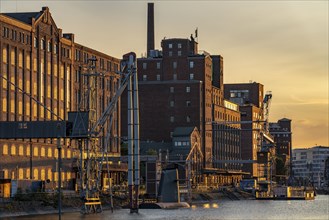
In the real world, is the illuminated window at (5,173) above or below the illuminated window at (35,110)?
below

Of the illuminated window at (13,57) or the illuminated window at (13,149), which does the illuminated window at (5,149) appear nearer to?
the illuminated window at (13,149)

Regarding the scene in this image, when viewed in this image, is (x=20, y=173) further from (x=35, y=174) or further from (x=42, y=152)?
(x=42, y=152)

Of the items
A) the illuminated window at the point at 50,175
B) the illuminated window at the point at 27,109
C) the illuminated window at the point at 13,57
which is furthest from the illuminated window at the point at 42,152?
the illuminated window at the point at 13,57

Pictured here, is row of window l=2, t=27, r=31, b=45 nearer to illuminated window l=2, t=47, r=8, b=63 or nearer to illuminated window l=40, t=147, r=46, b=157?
illuminated window l=2, t=47, r=8, b=63

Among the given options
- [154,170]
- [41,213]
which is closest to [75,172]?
[154,170]

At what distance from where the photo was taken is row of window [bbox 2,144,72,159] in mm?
154125

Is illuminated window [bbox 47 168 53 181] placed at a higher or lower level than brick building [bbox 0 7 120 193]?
lower

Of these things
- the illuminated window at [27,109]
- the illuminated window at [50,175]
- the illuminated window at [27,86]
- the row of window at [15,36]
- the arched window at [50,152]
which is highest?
the row of window at [15,36]

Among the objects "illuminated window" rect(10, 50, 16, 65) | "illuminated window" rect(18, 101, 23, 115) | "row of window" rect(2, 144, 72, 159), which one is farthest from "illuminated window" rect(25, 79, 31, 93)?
"row of window" rect(2, 144, 72, 159)

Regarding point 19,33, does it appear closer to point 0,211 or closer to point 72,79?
point 72,79

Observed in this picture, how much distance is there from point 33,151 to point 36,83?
1447 cm

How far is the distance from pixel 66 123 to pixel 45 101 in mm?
56009

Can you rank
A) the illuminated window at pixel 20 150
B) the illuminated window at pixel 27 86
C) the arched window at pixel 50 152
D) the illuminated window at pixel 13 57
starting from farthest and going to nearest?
1. the arched window at pixel 50 152
2. the illuminated window at pixel 27 86
3. the illuminated window at pixel 13 57
4. the illuminated window at pixel 20 150

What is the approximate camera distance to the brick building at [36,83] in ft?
519
